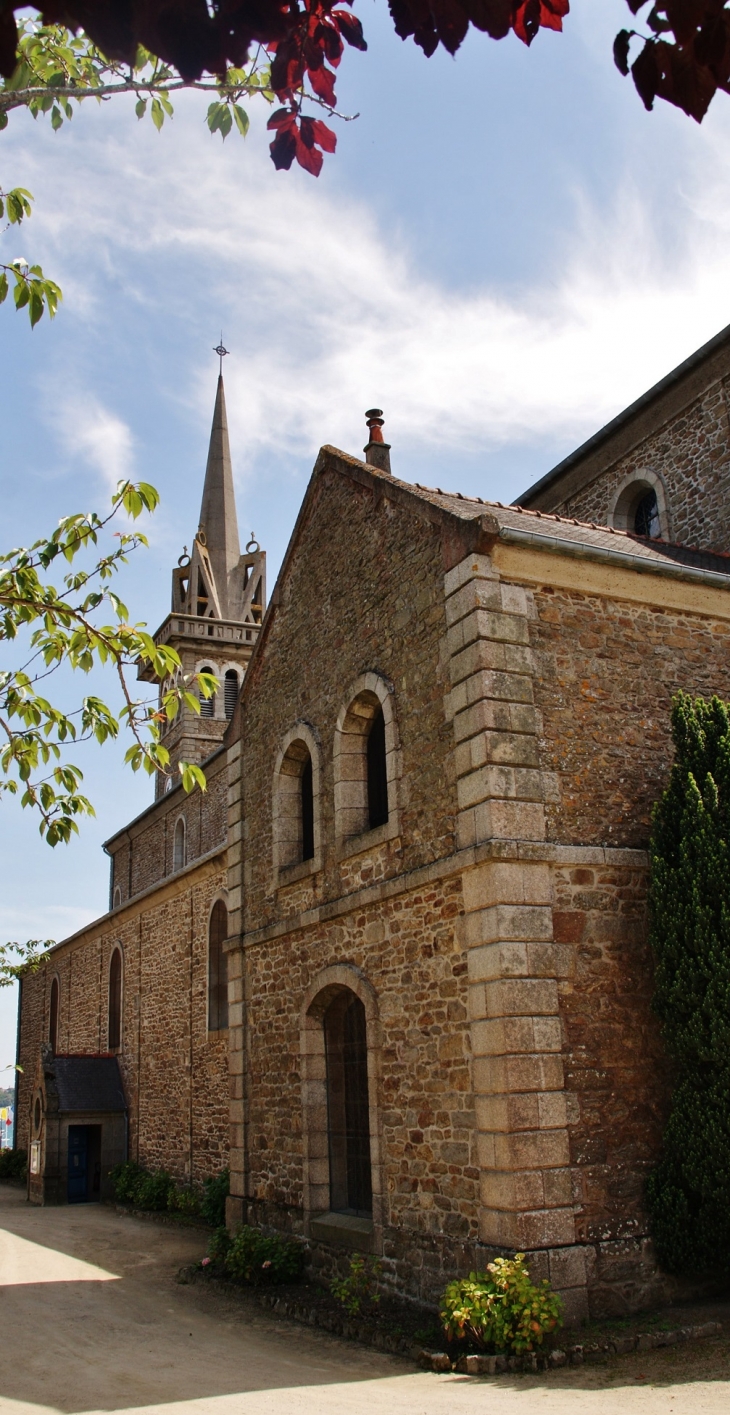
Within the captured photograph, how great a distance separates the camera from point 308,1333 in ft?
30.0

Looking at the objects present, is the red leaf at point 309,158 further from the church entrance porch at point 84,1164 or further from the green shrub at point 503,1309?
the church entrance porch at point 84,1164

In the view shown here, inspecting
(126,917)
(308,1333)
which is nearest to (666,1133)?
(308,1333)

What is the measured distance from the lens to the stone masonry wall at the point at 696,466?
13383 millimetres

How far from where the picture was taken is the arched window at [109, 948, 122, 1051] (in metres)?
23.6

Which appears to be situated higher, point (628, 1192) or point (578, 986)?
point (578, 986)

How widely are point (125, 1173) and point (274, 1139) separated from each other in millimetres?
10021

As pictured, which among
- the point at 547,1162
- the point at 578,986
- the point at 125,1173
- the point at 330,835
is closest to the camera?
the point at 547,1162

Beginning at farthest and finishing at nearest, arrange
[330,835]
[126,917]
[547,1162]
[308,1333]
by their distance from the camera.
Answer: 1. [126,917]
2. [330,835]
3. [308,1333]
4. [547,1162]

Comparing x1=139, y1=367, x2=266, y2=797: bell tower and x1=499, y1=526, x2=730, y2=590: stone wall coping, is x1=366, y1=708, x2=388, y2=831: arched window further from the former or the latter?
x1=139, y1=367, x2=266, y2=797: bell tower

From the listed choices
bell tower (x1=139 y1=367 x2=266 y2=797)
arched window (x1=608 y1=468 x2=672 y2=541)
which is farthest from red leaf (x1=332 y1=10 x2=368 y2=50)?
bell tower (x1=139 y1=367 x2=266 y2=797)

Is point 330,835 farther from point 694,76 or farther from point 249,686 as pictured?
point 694,76

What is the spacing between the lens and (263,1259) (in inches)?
429

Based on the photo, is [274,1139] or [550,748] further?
[274,1139]

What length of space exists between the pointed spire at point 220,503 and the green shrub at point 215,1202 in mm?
30107
